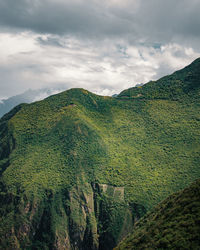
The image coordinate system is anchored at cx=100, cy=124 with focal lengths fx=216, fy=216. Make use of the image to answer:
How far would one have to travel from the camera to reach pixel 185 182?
85875mm

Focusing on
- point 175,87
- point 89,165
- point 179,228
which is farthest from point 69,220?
point 175,87

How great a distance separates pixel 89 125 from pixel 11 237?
62.6 meters

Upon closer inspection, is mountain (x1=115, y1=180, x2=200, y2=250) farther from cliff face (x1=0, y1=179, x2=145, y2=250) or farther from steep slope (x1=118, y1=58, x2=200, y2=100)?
steep slope (x1=118, y1=58, x2=200, y2=100)

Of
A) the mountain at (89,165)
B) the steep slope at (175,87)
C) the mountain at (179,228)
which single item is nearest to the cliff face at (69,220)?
the mountain at (89,165)

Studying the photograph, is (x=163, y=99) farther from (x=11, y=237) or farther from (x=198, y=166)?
(x=11, y=237)

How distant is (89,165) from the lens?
102 metres

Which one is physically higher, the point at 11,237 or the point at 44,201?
the point at 44,201

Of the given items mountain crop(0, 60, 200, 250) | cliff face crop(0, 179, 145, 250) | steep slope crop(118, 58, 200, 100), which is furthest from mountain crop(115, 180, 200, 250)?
steep slope crop(118, 58, 200, 100)

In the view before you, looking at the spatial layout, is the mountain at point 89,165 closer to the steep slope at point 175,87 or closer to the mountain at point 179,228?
the steep slope at point 175,87

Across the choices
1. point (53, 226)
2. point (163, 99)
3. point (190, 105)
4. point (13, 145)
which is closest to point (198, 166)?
point (190, 105)

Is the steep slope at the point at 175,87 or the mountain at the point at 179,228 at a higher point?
the steep slope at the point at 175,87

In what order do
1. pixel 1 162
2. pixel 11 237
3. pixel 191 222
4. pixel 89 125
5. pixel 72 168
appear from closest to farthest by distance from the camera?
pixel 191 222 < pixel 11 237 < pixel 72 168 < pixel 1 162 < pixel 89 125

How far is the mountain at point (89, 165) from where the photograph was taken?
84.2 meters

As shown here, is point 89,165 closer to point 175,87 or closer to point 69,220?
point 69,220
